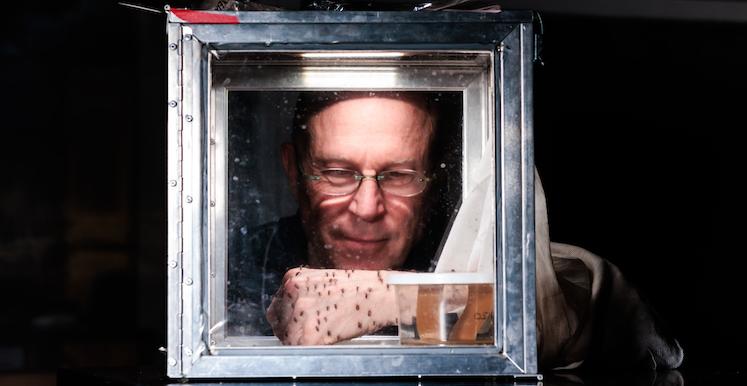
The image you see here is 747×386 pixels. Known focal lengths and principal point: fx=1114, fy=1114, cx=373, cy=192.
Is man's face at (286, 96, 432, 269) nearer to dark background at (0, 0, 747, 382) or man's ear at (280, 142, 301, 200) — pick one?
man's ear at (280, 142, 301, 200)

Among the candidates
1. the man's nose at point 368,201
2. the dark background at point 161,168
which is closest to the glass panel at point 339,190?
the man's nose at point 368,201

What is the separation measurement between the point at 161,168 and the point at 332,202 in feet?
3.69

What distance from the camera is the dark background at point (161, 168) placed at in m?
1.79

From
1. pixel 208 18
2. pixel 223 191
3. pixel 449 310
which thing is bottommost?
pixel 449 310

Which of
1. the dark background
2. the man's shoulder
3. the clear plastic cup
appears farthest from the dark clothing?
the dark background

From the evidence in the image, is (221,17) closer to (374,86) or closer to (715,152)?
(374,86)

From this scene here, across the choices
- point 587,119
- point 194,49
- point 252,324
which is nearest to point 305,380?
point 252,324

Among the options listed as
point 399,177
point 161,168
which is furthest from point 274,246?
point 161,168

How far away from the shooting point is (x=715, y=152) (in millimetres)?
1798

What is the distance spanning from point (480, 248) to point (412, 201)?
7cm

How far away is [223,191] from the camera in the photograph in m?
0.96

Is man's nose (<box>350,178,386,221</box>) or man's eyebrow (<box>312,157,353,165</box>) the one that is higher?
man's eyebrow (<box>312,157,353,165</box>)

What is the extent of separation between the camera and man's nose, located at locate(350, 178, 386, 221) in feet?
3.22

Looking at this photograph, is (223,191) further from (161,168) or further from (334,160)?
(161,168)
